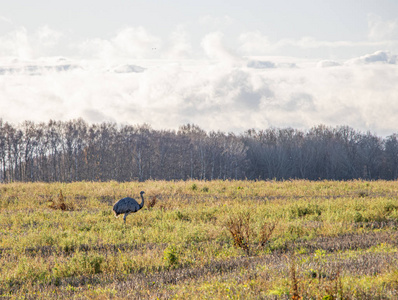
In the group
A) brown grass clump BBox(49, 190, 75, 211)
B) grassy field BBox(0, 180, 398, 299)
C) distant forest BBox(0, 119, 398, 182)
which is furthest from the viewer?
distant forest BBox(0, 119, 398, 182)

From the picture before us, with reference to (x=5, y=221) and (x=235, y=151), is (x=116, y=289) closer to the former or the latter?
(x=5, y=221)

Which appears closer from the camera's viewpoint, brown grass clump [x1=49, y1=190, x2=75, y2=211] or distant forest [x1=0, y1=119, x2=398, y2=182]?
brown grass clump [x1=49, y1=190, x2=75, y2=211]

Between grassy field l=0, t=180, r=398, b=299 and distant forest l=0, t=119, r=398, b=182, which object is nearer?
grassy field l=0, t=180, r=398, b=299

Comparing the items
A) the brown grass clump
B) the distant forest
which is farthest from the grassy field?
the distant forest

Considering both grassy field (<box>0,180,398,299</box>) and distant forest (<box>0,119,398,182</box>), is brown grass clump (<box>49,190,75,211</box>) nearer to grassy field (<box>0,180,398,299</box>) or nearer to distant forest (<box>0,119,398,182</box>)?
grassy field (<box>0,180,398,299</box>)

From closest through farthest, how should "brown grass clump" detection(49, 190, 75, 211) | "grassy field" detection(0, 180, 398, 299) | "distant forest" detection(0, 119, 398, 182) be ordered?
"grassy field" detection(0, 180, 398, 299) → "brown grass clump" detection(49, 190, 75, 211) → "distant forest" detection(0, 119, 398, 182)

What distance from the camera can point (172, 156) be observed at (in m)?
77.4

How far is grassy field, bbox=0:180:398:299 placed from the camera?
5855 millimetres

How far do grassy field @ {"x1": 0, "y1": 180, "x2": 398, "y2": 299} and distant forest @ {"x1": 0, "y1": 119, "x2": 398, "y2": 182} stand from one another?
48996 millimetres

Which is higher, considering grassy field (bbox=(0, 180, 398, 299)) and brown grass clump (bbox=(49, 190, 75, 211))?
brown grass clump (bbox=(49, 190, 75, 211))

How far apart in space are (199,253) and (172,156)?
68258 mm

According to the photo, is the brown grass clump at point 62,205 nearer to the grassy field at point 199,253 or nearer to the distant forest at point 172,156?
the grassy field at point 199,253

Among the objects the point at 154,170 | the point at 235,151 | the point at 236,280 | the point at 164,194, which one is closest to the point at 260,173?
the point at 235,151

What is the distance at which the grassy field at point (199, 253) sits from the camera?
19.2 feet
